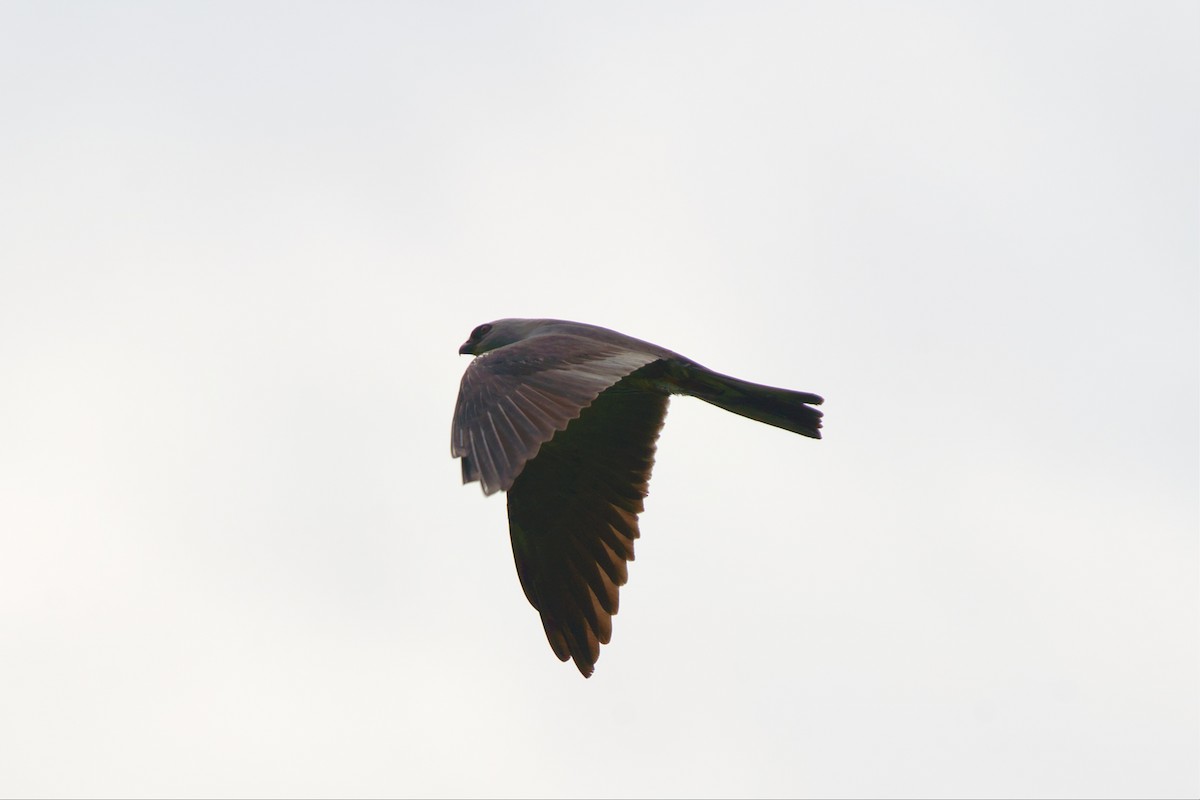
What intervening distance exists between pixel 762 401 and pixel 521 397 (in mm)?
1992

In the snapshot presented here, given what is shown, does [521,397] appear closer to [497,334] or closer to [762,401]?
[762,401]

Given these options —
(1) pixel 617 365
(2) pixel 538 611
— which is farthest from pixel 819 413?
(2) pixel 538 611

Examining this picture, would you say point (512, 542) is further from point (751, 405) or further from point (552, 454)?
point (751, 405)

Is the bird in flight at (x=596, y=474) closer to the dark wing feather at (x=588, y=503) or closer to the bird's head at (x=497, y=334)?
the dark wing feather at (x=588, y=503)

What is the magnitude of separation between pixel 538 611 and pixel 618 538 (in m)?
0.73

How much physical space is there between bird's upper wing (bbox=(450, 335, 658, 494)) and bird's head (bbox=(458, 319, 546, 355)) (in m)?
1.46

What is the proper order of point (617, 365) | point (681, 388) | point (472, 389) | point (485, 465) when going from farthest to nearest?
point (681, 388), point (617, 365), point (472, 389), point (485, 465)

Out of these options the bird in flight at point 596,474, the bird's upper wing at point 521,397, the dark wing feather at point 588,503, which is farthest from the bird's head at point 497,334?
the bird's upper wing at point 521,397

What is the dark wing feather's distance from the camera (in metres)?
11.2

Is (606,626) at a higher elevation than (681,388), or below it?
below

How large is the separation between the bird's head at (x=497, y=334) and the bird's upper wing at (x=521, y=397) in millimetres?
1463

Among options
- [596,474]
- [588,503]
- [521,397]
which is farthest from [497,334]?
[521,397]

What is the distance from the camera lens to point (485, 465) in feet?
28.0

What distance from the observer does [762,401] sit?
10625mm
